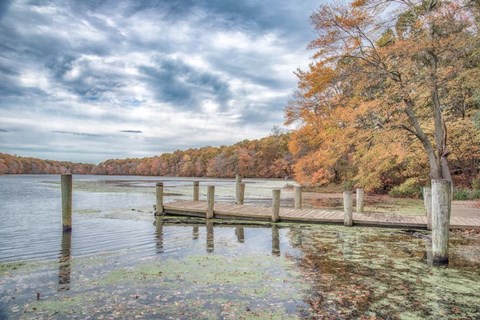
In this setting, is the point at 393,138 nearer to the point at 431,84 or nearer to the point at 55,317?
the point at 431,84

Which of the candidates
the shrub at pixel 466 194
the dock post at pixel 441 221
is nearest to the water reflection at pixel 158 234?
the dock post at pixel 441 221

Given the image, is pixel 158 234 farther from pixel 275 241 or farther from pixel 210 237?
pixel 275 241

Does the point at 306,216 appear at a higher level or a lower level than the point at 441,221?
lower

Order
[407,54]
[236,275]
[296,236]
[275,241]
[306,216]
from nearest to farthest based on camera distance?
[236,275] < [275,241] < [296,236] < [306,216] < [407,54]

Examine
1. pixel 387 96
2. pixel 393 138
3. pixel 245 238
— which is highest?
pixel 387 96

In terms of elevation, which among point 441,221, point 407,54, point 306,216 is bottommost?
point 306,216

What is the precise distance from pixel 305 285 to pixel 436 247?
410cm

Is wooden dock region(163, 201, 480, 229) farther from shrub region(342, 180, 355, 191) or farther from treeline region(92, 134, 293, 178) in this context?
treeline region(92, 134, 293, 178)

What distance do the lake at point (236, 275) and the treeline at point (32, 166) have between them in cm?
12567

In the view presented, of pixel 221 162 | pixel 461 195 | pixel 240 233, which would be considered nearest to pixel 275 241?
pixel 240 233

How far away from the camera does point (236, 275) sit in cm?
787

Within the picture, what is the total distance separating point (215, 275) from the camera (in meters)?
7.88

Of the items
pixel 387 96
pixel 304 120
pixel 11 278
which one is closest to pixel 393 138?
pixel 387 96

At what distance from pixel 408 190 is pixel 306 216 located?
51.1 feet
